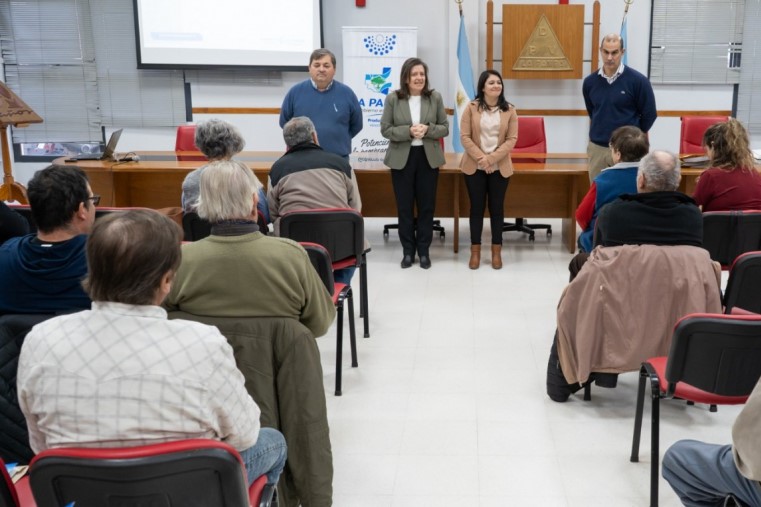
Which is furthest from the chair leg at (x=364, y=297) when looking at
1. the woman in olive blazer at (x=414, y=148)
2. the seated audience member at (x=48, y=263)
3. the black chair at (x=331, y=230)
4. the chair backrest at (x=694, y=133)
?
the chair backrest at (x=694, y=133)

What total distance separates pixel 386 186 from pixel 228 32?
120 inches

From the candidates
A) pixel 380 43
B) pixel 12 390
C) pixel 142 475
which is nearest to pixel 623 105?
pixel 380 43

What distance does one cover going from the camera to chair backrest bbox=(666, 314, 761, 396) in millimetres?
2330

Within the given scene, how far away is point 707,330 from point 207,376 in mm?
1529

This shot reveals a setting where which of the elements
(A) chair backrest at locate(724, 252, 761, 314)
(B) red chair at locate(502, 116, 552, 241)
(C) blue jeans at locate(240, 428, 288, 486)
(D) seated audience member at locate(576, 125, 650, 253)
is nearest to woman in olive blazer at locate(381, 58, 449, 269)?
(B) red chair at locate(502, 116, 552, 241)

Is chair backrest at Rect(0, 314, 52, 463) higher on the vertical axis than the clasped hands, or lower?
lower

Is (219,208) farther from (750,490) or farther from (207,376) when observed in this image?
(750,490)

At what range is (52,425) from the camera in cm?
156

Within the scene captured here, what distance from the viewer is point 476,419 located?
3332 millimetres

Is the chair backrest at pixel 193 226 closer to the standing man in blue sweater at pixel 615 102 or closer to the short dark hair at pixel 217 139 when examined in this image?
the short dark hair at pixel 217 139

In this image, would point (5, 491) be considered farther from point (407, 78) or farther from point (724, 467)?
point (407, 78)

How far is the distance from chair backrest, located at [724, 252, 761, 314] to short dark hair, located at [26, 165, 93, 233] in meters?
2.42

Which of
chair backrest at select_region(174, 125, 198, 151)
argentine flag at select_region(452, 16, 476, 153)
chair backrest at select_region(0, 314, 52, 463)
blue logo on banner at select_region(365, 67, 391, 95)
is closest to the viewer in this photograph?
chair backrest at select_region(0, 314, 52, 463)

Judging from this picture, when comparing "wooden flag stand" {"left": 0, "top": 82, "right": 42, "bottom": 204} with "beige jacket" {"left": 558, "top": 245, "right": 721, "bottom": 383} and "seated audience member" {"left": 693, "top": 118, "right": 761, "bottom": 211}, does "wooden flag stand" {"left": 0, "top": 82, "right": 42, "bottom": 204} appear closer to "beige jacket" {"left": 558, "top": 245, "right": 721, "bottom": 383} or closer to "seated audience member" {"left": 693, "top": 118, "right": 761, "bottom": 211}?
"beige jacket" {"left": 558, "top": 245, "right": 721, "bottom": 383}
